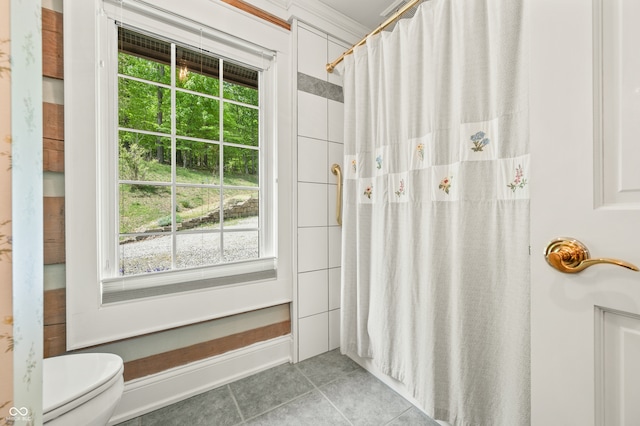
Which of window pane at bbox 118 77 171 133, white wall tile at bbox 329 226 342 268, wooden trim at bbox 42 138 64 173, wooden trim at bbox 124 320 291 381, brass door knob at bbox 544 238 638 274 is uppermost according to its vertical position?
window pane at bbox 118 77 171 133

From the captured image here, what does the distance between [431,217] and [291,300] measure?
1038 millimetres

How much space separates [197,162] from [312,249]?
2.94 ft

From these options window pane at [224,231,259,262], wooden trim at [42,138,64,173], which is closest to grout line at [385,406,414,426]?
window pane at [224,231,259,262]

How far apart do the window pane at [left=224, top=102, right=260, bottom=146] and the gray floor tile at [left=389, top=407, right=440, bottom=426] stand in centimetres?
171

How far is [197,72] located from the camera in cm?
146

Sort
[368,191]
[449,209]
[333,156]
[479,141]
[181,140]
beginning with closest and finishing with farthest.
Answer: [479,141] < [449,209] < [181,140] < [368,191] < [333,156]

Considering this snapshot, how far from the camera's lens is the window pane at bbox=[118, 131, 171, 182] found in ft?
4.11

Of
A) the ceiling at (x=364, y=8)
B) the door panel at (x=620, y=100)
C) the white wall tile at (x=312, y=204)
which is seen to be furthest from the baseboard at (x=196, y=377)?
the ceiling at (x=364, y=8)

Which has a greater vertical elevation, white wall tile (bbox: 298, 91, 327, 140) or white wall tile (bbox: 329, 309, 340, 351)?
white wall tile (bbox: 298, 91, 327, 140)

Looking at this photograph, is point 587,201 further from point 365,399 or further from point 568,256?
point 365,399

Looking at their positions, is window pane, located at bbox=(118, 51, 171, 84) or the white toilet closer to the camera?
the white toilet

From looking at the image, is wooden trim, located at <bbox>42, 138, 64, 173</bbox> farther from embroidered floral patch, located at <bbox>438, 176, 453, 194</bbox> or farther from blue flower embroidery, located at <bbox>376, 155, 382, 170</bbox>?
embroidered floral patch, located at <bbox>438, 176, 453, 194</bbox>

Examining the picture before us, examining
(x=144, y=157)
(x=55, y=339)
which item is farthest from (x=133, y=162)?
(x=55, y=339)

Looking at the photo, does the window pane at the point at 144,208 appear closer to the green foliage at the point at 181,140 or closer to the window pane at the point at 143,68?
the green foliage at the point at 181,140
